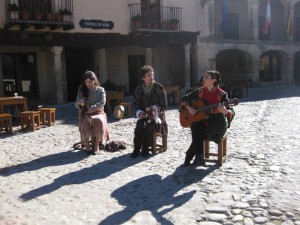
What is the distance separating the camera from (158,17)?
55.2ft

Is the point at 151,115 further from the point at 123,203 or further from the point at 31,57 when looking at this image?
the point at 31,57

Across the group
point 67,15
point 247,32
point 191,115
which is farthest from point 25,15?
point 247,32

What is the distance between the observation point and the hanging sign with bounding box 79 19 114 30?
1463 cm

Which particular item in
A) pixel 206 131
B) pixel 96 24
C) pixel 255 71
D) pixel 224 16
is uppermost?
pixel 224 16

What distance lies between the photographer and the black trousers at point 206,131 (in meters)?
5.02

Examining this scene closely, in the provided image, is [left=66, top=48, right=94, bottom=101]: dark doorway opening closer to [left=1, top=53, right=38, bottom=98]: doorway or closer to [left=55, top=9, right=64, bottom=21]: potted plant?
[left=1, top=53, right=38, bottom=98]: doorway

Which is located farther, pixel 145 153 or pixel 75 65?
pixel 75 65

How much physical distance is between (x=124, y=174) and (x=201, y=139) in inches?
46.0

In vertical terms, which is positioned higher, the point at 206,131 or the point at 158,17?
the point at 158,17

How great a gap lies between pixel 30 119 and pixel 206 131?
17.7ft

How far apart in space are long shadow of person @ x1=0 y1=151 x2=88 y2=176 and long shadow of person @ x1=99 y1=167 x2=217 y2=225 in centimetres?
160

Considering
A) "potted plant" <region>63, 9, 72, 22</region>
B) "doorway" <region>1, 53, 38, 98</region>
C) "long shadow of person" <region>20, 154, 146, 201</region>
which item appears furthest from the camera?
"doorway" <region>1, 53, 38, 98</region>

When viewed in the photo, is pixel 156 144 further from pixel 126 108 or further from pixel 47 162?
pixel 126 108

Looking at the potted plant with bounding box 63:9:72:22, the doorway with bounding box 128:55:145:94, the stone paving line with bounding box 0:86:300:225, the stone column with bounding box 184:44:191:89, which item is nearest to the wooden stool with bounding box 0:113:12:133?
the stone paving line with bounding box 0:86:300:225
